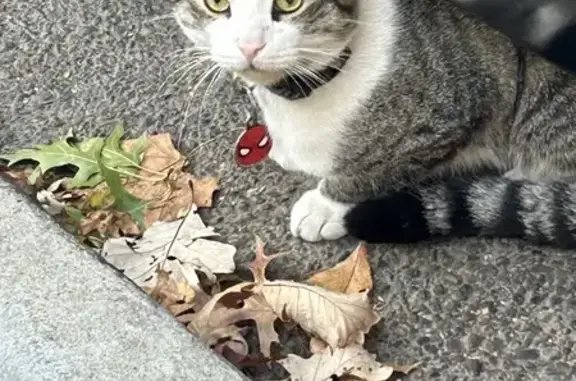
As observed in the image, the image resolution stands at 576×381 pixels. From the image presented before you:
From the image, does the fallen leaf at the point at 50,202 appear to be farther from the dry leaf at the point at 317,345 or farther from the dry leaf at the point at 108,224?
the dry leaf at the point at 317,345

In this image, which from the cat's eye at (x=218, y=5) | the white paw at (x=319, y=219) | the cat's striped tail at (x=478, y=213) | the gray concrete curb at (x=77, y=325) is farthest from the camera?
the white paw at (x=319, y=219)

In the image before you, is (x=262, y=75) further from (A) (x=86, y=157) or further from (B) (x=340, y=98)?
(A) (x=86, y=157)

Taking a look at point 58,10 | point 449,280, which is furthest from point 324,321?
point 58,10

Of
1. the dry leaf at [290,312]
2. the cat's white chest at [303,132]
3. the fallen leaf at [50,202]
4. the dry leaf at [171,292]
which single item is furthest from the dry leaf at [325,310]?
the fallen leaf at [50,202]

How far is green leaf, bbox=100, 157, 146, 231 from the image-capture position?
74.0 inches

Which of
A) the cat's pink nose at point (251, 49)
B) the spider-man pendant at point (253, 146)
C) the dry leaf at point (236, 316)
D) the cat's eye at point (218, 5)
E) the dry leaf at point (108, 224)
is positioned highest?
the cat's eye at point (218, 5)

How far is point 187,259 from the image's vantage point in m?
1.77

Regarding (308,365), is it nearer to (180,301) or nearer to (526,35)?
(180,301)

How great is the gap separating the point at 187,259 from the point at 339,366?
0.37m

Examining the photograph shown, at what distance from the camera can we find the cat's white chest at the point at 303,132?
5.58 feet

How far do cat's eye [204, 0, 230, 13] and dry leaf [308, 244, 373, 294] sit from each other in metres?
0.47

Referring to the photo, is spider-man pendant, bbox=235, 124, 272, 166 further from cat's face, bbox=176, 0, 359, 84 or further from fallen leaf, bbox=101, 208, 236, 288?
cat's face, bbox=176, 0, 359, 84

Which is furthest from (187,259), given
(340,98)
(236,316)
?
(340,98)

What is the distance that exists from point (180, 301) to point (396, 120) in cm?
47
